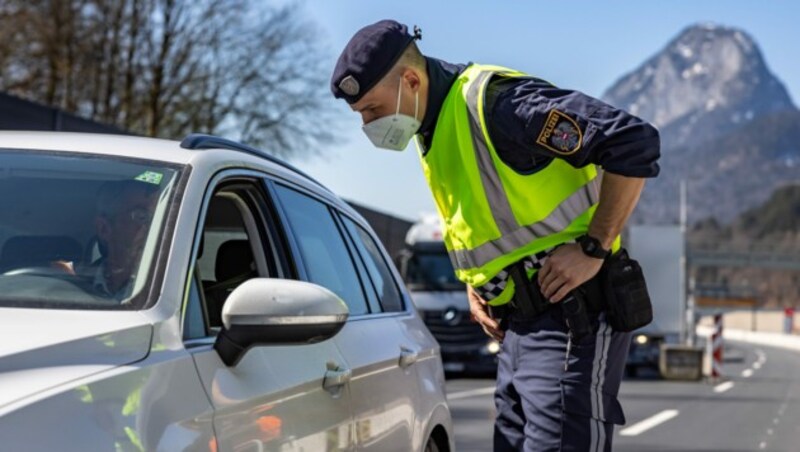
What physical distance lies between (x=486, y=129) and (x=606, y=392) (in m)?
0.77

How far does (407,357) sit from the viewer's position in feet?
15.5

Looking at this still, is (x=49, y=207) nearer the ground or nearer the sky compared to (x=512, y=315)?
nearer the sky

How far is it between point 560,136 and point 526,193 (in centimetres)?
26

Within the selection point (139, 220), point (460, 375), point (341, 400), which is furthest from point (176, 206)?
point (460, 375)

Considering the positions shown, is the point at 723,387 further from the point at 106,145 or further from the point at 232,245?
the point at 106,145

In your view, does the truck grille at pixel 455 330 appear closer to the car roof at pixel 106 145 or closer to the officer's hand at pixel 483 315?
the officer's hand at pixel 483 315

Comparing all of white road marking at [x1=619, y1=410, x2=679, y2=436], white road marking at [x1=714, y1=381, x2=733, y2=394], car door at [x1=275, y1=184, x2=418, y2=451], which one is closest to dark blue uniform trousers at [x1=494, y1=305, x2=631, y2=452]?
car door at [x1=275, y1=184, x2=418, y2=451]

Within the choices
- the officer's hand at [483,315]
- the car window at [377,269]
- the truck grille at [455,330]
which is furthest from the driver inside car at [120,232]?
the truck grille at [455,330]

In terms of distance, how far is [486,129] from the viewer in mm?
3857

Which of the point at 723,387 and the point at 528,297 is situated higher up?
the point at 528,297

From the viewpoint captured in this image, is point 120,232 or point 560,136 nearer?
point 120,232

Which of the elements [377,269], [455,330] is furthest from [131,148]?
[455,330]

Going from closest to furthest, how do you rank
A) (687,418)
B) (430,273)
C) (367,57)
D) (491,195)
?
(367,57)
(491,195)
(687,418)
(430,273)

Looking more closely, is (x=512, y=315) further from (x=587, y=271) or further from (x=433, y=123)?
(x=433, y=123)
